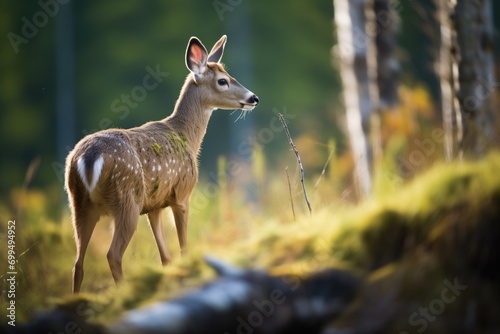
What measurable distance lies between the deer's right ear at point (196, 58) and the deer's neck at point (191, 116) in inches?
5.6

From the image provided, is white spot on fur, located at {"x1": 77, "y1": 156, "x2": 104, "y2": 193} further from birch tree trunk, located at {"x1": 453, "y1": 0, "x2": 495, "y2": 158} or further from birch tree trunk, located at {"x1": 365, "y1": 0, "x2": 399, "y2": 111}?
birch tree trunk, located at {"x1": 365, "y1": 0, "x2": 399, "y2": 111}

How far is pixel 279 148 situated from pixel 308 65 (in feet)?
11.0

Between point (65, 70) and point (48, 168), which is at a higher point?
point (65, 70)

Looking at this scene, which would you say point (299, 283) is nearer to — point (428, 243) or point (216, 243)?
point (428, 243)

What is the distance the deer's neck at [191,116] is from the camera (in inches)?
296

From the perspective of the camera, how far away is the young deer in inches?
Result: 242

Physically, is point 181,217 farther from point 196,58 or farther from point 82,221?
point 196,58

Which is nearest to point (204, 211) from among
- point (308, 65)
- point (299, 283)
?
point (299, 283)

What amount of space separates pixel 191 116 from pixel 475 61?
2.53 meters

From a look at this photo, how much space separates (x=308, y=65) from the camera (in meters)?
29.6

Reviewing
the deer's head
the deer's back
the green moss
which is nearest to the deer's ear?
the deer's head

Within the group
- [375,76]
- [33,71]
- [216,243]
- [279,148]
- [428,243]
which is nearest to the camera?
[428,243]

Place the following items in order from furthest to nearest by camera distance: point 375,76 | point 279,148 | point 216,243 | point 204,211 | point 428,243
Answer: point 279,148, point 375,76, point 204,211, point 216,243, point 428,243

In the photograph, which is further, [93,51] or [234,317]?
[93,51]
